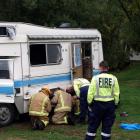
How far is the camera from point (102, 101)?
10016 mm

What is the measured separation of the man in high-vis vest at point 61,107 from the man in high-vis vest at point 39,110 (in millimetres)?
355

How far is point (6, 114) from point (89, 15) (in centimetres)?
2050

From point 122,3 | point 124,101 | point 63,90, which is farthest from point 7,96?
point 122,3

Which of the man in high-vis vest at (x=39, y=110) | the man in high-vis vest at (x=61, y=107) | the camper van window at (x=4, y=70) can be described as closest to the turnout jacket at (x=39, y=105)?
the man in high-vis vest at (x=39, y=110)

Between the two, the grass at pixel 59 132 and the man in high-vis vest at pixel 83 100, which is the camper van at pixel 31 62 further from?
the man in high-vis vest at pixel 83 100

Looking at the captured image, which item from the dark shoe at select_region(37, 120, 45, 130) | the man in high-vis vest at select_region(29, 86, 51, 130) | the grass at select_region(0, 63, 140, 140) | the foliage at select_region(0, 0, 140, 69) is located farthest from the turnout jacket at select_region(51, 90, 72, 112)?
the foliage at select_region(0, 0, 140, 69)

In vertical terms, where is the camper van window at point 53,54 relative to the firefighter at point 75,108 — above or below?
above

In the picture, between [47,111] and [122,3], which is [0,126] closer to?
[47,111]

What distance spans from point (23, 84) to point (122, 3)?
14.9 metres

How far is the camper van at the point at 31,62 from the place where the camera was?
514 inches

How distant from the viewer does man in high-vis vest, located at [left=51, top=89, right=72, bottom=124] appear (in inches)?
529

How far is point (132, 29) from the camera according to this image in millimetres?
29016

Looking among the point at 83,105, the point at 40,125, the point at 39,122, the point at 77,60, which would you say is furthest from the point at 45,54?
the point at 40,125

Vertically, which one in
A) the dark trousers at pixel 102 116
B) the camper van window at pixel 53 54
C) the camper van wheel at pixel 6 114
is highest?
the camper van window at pixel 53 54
